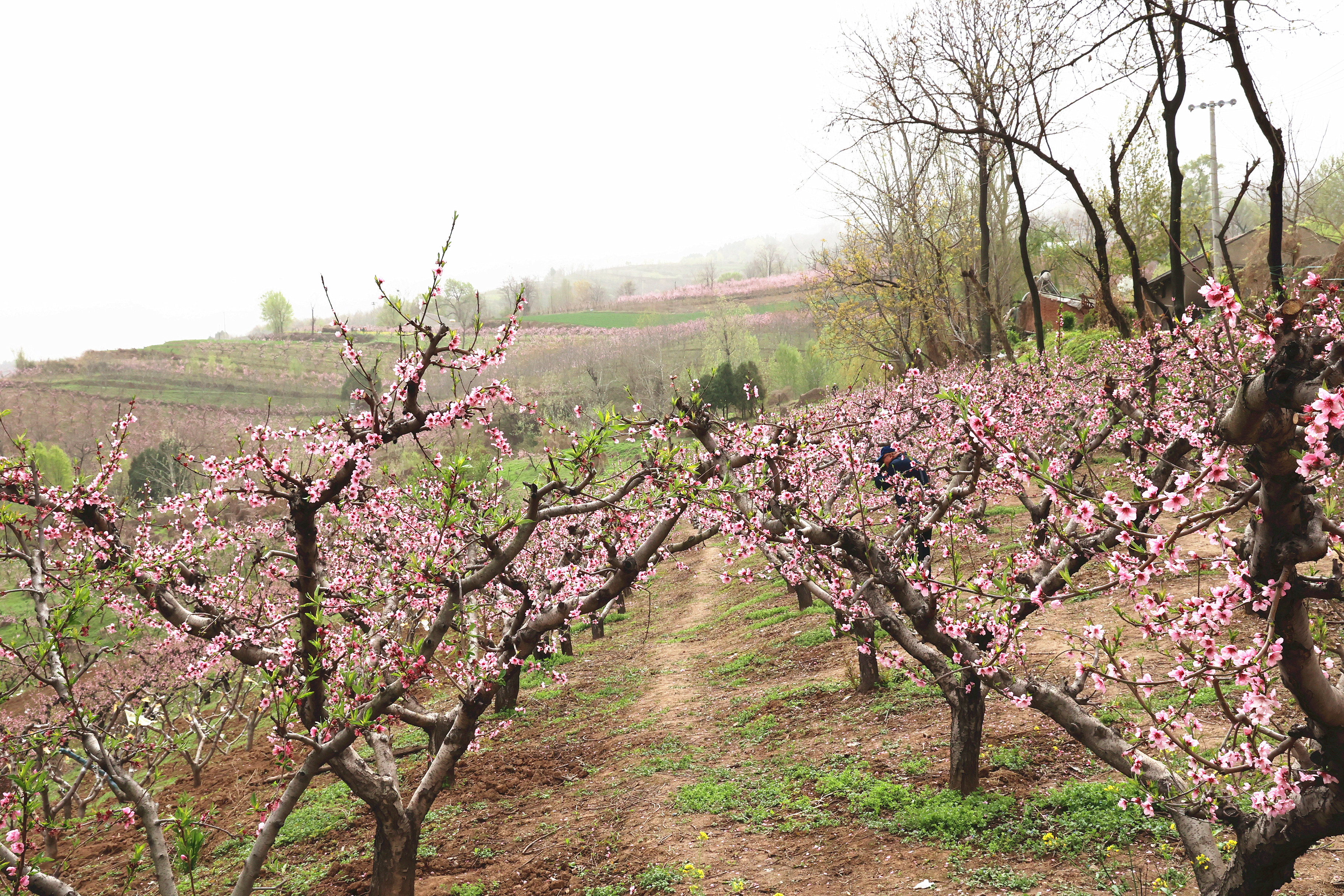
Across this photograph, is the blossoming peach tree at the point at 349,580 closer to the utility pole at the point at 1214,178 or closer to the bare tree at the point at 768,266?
the utility pole at the point at 1214,178

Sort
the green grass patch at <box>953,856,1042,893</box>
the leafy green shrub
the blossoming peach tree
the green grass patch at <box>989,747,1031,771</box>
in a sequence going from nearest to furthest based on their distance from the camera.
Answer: the blossoming peach tree, the green grass patch at <box>953,856,1042,893</box>, the leafy green shrub, the green grass patch at <box>989,747,1031,771</box>

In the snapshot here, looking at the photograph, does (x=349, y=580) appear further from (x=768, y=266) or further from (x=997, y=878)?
(x=768, y=266)

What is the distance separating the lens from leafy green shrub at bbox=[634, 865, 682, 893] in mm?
6281

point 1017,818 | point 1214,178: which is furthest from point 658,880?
point 1214,178

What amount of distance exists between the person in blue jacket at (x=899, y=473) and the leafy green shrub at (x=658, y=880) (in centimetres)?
367

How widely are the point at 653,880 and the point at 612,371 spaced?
175ft

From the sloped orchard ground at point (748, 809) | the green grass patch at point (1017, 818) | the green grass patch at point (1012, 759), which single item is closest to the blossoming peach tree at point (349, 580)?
the sloped orchard ground at point (748, 809)

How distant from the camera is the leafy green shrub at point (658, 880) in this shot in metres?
6.28

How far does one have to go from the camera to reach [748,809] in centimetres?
772

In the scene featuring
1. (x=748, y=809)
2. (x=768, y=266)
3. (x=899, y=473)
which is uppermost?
(x=768, y=266)

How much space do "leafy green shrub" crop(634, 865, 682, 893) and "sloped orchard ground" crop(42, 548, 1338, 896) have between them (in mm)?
24

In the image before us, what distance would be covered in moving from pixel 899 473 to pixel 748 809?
469 centimetres

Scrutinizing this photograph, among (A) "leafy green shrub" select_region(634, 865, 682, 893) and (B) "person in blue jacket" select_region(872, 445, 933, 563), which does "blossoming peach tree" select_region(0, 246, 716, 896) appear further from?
(B) "person in blue jacket" select_region(872, 445, 933, 563)

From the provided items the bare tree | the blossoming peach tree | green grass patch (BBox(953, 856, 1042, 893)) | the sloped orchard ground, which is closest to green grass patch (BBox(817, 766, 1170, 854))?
the sloped orchard ground
